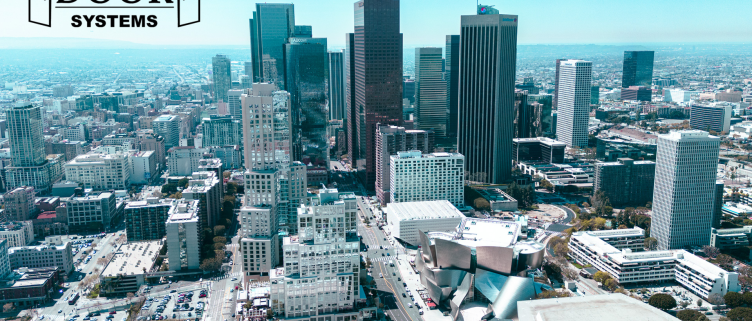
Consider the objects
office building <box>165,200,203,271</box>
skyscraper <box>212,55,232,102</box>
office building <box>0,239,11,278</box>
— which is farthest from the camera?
skyscraper <box>212,55,232,102</box>

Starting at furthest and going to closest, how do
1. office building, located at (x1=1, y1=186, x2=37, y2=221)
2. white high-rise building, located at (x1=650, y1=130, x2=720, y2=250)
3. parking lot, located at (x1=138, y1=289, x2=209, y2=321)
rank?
office building, located at (x1=1, y1=186, x2=37, y2=221)
white high-rise building, located at (x1=650, y1=130, x2=720, y2=250)
parking lot, located at (x1=138, y1=289, x2=209, y2=321)

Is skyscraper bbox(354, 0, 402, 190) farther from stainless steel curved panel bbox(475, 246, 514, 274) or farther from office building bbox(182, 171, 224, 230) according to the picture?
stainless steel curved panel bbox(475, 246, 514, 274)

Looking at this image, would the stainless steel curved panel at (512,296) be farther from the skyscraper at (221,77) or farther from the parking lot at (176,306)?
the skyscraper at (221,77)

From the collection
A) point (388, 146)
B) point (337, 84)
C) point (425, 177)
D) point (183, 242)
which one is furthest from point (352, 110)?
point (183, 242)

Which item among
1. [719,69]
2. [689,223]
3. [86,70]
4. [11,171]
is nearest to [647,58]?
[719,69]

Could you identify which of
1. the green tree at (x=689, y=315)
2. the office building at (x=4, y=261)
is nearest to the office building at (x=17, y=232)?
the office building at (x=4, y=261)

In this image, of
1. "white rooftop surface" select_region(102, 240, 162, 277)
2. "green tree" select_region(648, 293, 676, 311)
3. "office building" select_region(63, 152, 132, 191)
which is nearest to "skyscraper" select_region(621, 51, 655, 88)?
"green tree" select_region(648, 293, 676, 311)

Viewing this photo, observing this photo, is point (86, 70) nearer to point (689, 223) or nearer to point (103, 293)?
point (103, 293)
